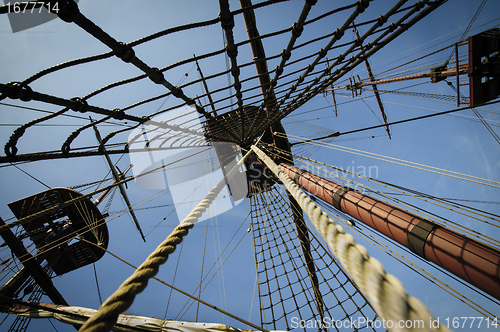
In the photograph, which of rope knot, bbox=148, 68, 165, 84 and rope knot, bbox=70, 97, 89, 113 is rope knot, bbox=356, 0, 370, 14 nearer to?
rope knot, bbox=148, 68, 165, 84

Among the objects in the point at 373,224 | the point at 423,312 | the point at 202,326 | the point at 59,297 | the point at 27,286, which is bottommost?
the point at 59,297

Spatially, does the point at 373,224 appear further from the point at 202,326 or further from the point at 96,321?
the point at 96,321

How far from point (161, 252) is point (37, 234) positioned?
896 centimetres

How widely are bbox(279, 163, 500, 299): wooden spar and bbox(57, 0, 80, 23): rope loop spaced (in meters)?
3.07

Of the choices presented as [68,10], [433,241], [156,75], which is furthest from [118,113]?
[433,241]

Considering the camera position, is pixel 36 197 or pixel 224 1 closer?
pixel 224 1

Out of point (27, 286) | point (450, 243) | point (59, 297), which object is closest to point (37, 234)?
point (27, 286)

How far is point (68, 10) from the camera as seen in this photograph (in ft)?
3.43

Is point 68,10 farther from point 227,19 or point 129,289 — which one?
point 129,289

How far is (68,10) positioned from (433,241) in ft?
10.2

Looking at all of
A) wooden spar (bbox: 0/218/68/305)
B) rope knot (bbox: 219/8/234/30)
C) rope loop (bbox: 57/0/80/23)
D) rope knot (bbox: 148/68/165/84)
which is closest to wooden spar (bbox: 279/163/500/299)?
rope knot (bbox: 219/8/234/30)

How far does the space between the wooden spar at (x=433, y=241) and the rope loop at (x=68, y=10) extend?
307 centimetres

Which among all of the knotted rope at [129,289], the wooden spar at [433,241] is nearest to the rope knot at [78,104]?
the knotted rope at [129,289]

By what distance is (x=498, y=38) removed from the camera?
11.3 ft
